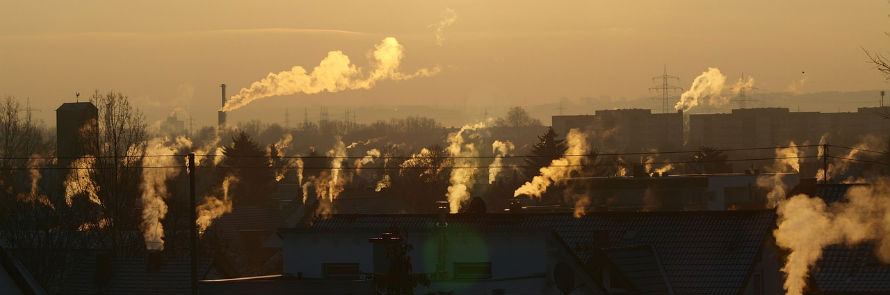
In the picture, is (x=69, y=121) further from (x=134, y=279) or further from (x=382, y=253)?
(x=382, y=253)

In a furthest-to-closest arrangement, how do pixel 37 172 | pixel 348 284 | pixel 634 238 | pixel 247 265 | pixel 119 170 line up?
pixel 37 172, pixel 247 265, pixel 119 170, pixel 634 238, pixel 348 284

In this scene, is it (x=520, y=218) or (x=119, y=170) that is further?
(x=119, y=170)

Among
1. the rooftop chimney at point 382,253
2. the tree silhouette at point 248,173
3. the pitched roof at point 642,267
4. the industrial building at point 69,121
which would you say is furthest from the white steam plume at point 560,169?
the rooftop chimney at point 382,253

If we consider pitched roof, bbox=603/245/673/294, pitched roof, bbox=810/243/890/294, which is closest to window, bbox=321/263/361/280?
pitched roof, bbox=603/245/673/294

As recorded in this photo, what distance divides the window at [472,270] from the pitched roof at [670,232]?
1439 mm

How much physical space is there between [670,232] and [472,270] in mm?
7739

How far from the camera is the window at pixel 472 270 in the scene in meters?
55.3

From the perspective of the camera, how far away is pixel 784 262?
56219 mm

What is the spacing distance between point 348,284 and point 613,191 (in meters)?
77.4

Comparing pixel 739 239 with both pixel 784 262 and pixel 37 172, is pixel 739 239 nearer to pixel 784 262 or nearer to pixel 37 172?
pixel 784 262

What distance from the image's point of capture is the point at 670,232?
5816 centimetres

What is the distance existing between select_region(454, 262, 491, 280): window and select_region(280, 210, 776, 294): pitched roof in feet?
4.72

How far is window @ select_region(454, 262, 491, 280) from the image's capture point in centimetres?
5535

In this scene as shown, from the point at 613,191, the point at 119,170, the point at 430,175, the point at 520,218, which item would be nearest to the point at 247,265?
the point at 119,170
